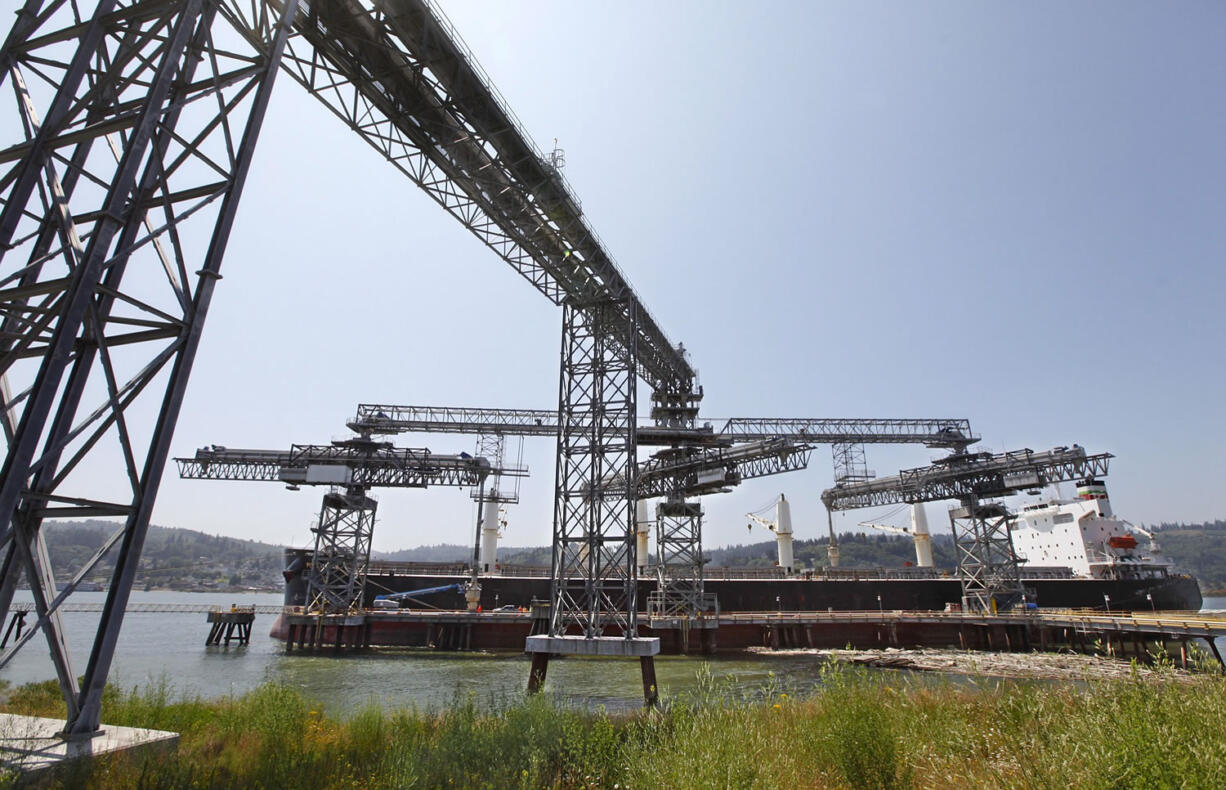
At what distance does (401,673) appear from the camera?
25781 millimetres

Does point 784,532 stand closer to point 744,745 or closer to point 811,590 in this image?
point 811,590

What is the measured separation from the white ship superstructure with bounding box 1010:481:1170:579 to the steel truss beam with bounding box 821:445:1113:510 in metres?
16.7

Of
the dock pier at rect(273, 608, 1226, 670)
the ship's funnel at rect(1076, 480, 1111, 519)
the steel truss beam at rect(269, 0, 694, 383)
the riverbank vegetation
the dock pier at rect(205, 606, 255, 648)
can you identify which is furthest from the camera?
the ship's funnel at rect(1076, 480, 1111, 519)

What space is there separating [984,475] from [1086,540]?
26.9 m

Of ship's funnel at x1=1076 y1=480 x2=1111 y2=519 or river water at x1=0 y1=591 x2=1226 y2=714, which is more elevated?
ship's funnel at x1=1076 y1=480 x2=1111 y2=519

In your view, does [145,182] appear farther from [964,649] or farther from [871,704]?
[964,649]

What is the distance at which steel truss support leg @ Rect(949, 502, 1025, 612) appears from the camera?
35.7 metres

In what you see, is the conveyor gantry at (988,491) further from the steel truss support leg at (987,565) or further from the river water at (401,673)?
the river water at (401,673)

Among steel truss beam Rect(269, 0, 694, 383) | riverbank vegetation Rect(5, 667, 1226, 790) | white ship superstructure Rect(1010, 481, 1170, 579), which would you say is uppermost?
steel truss beam Rect(269, 0, 694, 383)

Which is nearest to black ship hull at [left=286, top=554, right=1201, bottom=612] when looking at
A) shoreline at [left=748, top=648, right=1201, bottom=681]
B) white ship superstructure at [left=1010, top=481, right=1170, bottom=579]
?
white ship superstructure at [left=1010, top=481, right=1170, bottom=579]

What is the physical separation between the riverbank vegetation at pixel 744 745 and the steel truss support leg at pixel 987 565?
3213 centimetres

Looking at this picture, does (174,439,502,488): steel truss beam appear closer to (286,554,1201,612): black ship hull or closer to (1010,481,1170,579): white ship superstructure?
(286,554,1201,612): black ship hull

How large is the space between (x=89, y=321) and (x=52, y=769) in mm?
4529

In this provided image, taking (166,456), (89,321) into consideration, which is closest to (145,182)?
(89,321)
